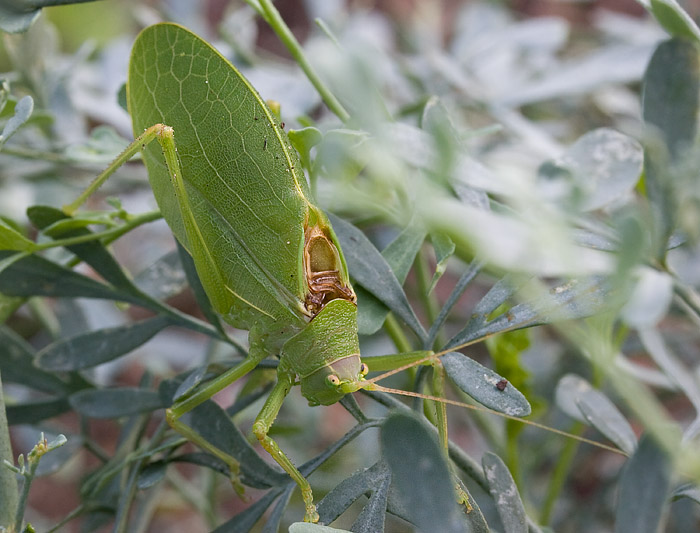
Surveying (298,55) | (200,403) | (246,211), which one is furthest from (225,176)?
(200,403)

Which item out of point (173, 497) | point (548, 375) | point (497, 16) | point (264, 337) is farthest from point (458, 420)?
point (497, 16)

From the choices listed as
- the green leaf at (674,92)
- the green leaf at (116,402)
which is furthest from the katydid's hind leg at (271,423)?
the green leaf at (674,92)

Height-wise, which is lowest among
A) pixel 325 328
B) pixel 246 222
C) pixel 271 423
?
pixel 271 423

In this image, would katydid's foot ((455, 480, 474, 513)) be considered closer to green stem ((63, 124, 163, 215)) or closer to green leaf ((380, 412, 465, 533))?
green leaf ((380, 412, 465, 533))

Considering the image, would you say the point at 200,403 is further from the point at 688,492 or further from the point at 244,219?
the point at 688,492

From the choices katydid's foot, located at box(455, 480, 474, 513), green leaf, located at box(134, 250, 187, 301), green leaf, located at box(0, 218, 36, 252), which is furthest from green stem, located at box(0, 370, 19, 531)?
katydid's foot, located at box(455, 480, 474, 513)

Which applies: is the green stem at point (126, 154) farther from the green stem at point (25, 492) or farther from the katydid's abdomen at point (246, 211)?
the green stem at point (25, 492)

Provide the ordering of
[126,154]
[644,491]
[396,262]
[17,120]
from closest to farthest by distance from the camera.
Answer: [644,491] → [17,120] → [396,262] → [126,154]
